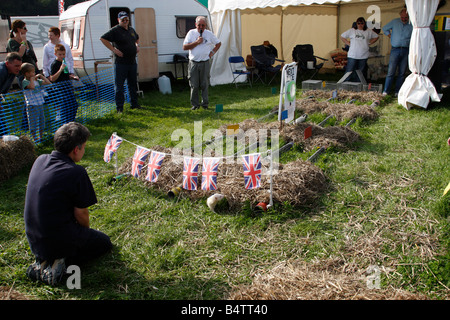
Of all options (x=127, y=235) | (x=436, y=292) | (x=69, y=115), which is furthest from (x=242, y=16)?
(x=436, y=292)

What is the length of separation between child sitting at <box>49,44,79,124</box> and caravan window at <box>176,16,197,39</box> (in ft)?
17.4

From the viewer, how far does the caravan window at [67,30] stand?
11.0 metres

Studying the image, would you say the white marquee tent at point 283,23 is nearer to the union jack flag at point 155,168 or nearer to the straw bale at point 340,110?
the straw bale at point 340,110

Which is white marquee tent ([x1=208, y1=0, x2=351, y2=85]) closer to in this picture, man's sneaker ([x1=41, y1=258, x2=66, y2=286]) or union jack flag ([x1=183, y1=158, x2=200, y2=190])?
union jack flag ([x1=183, y1=158, x2=200, y2=190])

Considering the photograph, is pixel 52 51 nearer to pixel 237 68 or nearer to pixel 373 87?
pixel 237 68

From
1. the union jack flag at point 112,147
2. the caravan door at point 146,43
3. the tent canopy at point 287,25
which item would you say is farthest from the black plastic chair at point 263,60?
the union jack flag at point 112,147

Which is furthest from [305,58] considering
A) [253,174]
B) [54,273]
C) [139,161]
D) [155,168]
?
[54,273]

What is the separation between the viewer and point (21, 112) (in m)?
6.24

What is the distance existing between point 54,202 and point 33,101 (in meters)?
4.17

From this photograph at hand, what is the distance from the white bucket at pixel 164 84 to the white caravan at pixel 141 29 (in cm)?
43

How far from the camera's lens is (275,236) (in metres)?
3.48

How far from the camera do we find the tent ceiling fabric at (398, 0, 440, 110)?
757 centimetres

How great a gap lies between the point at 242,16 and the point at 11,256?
12.3 meters
